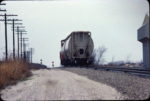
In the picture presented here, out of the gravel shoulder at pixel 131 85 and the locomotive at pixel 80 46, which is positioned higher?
the locomotive at pixel 80 46

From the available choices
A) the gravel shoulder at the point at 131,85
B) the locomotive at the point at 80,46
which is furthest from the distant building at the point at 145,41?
the gravel shoulder at the point at 131,85

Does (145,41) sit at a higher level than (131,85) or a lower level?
higher

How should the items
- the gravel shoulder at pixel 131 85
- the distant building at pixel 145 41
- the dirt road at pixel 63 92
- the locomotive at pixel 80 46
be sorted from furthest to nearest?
1. the locomotive at pixel 80 46
2. the distant building at pixel 145 41
3. the gravel shoulder at pixel 131 85
4. the dirt road at pixel 63 92

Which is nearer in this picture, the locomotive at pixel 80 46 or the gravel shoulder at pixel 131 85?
the gravel shoulder at pixel 131 85

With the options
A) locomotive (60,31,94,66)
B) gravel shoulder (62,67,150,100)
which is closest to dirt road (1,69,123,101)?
gravel shoulder (62,67,150,100)

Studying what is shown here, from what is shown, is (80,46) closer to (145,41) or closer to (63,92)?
(145,41)

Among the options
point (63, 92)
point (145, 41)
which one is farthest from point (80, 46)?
point (63, 92)

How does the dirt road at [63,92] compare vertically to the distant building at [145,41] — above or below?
below

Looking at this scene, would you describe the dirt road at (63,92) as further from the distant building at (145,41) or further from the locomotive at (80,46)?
the locomotive at (80,46)

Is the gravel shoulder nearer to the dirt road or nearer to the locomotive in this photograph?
the dirt road

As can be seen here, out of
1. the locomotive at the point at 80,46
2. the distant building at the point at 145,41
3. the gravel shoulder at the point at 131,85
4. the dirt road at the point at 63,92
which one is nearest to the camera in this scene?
the dirt road at the point at 63,92

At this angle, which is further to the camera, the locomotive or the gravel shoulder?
the locomotive

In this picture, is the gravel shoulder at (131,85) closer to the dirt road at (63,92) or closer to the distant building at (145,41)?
the dirt road at (63,92)

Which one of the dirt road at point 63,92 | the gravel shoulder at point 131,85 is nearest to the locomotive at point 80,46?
the gravel shoulder at point 131,85
